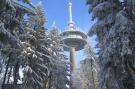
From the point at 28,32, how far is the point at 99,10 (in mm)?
16963

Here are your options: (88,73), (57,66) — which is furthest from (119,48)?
(88,73)

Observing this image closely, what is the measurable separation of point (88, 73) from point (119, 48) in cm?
3692

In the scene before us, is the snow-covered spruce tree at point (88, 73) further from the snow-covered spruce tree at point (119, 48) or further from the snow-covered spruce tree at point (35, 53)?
the snow-covered spruce tree at point (119, 48)

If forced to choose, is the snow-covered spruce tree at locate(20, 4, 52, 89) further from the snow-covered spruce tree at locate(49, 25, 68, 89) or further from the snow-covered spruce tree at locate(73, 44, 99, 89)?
the snow-covered spruce tree at locate(73, 44, 99, 89)

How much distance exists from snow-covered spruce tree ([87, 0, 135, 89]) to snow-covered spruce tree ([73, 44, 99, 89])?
29.4 m

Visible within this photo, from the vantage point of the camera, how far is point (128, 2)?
19.9m

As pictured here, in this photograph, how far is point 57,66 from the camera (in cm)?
4809

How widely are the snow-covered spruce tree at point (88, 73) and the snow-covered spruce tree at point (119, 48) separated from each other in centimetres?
2941

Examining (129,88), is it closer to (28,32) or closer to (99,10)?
(99,10)

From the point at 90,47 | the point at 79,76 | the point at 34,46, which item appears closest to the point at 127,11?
the point at 34,46

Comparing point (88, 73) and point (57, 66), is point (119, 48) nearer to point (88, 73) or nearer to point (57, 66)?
point (57, 66)

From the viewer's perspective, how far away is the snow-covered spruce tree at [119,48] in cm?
1912

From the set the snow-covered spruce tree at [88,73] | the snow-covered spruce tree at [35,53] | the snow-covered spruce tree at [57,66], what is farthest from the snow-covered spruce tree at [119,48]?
the snow-covered spruce tree at [88,73]

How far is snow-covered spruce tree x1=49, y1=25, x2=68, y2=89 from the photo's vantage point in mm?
47156
